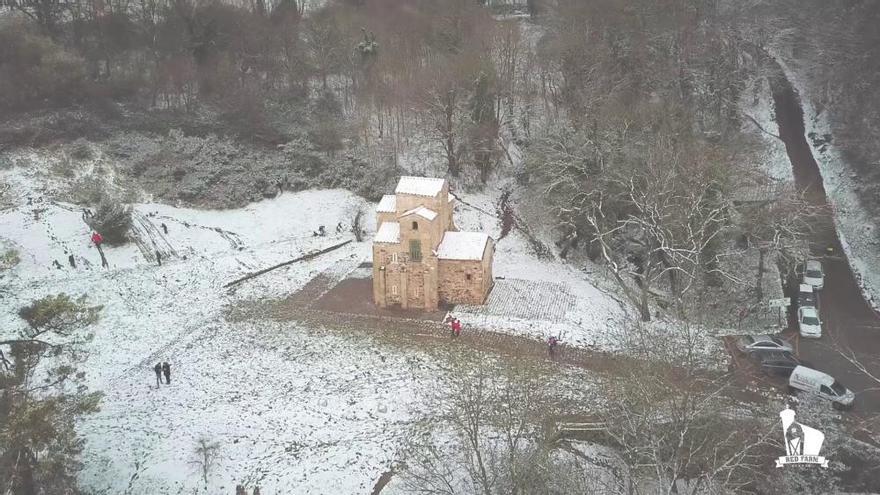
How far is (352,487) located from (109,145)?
1190 inches

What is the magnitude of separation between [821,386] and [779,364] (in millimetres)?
2041

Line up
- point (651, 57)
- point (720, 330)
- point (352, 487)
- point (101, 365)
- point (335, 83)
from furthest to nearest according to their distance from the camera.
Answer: point (335, 83) → point (651, 57) → point (720, 330) → point (101, 365) → point (352, 487)

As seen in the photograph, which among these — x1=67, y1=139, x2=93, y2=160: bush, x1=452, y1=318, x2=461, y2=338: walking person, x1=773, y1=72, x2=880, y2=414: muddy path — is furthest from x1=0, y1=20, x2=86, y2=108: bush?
x1=773, y1=72, x2=880, y2=414: muddy path

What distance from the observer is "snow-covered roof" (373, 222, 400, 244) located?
30.3 m

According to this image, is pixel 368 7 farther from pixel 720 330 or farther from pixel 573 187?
pixel 720 330

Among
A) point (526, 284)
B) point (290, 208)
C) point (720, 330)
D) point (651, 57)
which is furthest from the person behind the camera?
point (651, 57)

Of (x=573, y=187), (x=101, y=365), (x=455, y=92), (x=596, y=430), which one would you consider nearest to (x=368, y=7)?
(x=455, y=92)

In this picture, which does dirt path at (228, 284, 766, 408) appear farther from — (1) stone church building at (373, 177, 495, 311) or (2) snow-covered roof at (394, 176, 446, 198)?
(2) snow-covered roof at (394, 176, 446, 198)

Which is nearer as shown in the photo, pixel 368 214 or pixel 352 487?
pixel 352 487

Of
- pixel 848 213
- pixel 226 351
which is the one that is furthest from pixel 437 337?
pixel 848 213

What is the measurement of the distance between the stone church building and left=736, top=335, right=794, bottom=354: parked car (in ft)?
37.4

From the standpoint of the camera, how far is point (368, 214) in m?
41.1

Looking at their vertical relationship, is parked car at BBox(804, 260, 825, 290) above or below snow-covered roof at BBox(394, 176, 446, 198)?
below

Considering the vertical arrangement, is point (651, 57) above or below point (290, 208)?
above
